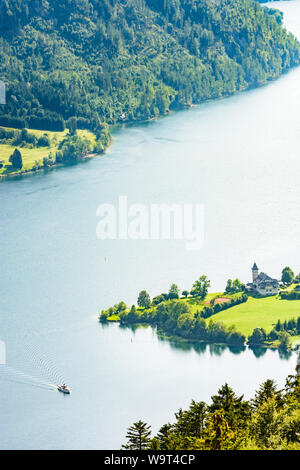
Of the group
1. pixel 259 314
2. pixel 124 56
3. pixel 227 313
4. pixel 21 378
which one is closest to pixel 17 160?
pixel 124 56

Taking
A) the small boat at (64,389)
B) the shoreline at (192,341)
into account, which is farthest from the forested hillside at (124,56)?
the small boat at (64,389)

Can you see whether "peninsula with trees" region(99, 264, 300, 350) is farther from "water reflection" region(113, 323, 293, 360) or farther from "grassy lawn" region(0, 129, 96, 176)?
"grassy lawn" region(0, 129, 96, 176)

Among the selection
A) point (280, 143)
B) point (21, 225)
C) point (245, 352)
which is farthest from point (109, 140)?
point (245, 352)

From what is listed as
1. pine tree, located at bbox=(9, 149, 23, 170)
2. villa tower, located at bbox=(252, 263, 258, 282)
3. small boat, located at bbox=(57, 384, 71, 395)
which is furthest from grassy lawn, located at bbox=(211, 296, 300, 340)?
pine tree, located at bbox=(9, 149, 23, 170)

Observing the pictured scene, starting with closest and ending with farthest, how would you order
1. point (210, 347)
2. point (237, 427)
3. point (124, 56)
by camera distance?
point (237, 427), point (210, 347), point (124, 56)

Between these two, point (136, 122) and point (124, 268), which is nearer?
point (124, 268)

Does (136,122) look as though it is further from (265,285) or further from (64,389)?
(64,389)
